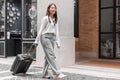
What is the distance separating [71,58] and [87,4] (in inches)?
159

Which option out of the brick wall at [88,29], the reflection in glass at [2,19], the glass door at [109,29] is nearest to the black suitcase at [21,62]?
the brick wall at [88,29]

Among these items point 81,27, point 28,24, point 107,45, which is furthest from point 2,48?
point 107,45

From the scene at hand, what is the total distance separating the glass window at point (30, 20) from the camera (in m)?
12.6

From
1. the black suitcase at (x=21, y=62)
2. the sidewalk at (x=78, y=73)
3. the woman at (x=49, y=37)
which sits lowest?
the sidewalk at (x=78, y=73)

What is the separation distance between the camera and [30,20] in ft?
42.1

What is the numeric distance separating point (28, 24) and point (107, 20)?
3534mm

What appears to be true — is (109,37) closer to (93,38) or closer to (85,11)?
(93,38)

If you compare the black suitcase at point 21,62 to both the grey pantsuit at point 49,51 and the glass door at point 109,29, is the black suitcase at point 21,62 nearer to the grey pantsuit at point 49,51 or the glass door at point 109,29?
the grey pantsuit at point 49,51

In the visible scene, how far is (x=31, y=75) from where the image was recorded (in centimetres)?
889

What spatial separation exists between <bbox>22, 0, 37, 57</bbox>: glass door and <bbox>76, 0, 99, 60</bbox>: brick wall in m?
2.45

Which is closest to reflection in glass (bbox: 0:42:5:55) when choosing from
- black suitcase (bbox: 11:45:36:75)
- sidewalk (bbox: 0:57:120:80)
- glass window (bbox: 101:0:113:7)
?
sidewalk (bbox: 0:57:120:80)

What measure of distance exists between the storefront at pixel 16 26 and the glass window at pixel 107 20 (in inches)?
124

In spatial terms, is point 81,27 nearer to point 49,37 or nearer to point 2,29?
point 2,29

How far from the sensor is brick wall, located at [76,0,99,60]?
1370 cm
